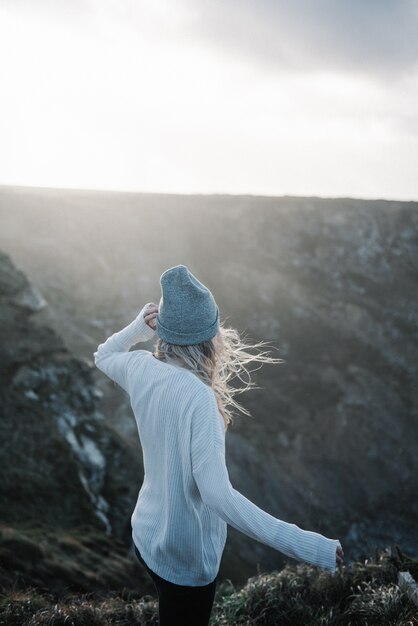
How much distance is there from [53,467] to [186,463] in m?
8.20

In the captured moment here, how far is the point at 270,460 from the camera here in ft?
59.0

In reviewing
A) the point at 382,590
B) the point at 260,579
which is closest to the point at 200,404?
the point at 382,590

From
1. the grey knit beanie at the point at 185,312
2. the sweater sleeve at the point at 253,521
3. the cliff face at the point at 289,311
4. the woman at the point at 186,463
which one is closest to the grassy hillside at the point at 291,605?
the woman at the point at 186,463

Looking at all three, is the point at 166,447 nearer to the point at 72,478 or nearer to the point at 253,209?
the point at 72,478

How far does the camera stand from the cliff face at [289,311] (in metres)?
17.2

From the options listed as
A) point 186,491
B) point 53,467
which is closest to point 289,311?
point 53,467

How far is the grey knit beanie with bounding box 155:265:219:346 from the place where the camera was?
77.9 inches

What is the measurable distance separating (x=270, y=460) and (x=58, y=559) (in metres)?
12.2

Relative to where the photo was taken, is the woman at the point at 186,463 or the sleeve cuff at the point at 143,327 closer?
the woman at the point at 186,463

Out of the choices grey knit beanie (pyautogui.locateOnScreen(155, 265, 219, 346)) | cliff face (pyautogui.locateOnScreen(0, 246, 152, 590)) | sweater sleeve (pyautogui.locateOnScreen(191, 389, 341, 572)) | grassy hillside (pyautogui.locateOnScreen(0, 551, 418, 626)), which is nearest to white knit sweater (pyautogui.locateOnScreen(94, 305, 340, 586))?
sweater sleeve (pyautogui.locateOnScreen(191, 389, 341, 572))

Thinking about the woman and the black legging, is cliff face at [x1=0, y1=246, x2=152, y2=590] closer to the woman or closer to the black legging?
the black legging

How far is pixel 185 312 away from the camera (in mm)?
1982

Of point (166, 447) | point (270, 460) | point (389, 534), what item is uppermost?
point (166, 447)

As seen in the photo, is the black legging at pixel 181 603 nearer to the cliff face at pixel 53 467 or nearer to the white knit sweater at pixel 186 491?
the white knit sweater at pixel 186 491
